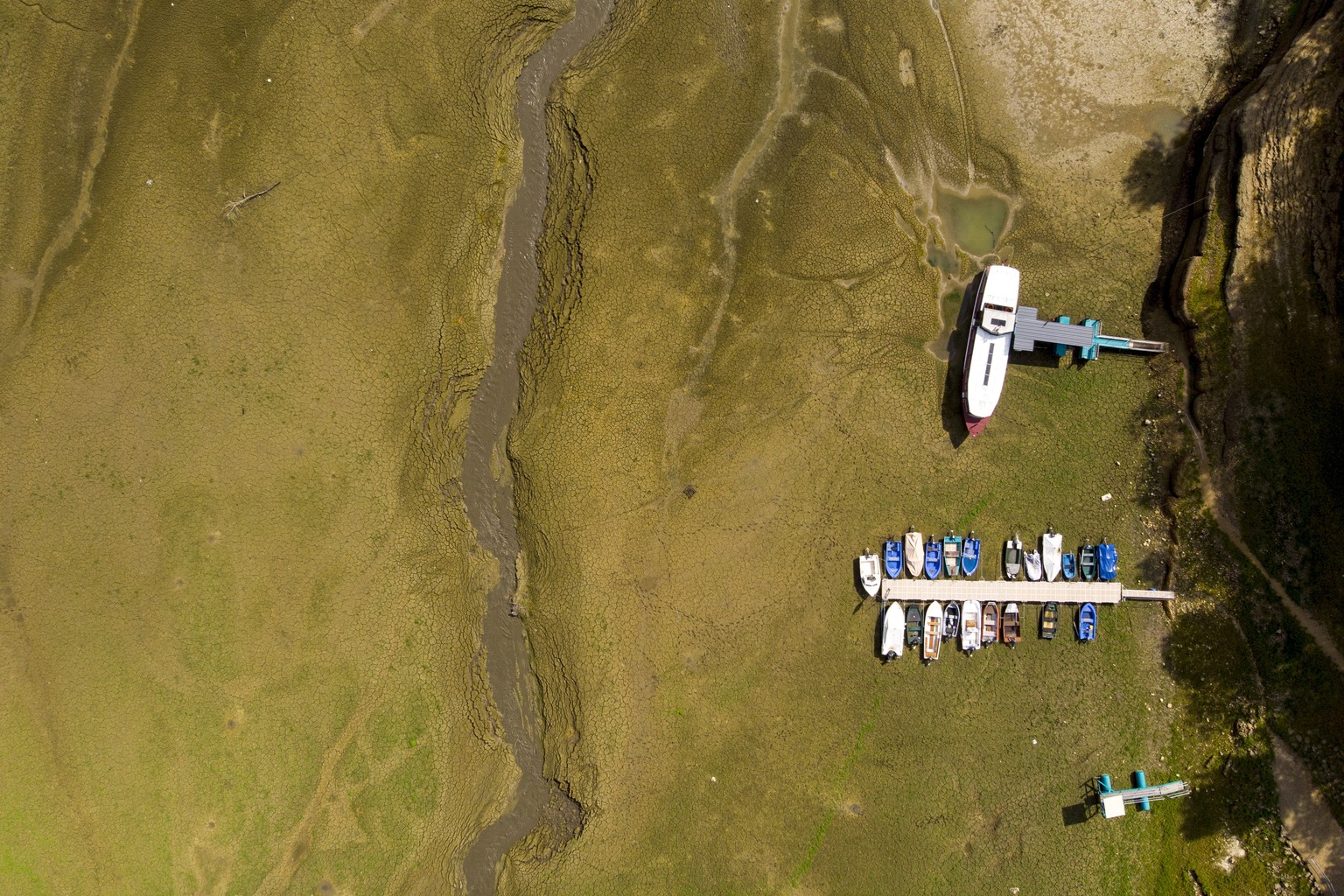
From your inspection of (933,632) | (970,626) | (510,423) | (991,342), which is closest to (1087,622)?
(970,626)

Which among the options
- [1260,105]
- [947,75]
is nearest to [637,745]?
[947,75]

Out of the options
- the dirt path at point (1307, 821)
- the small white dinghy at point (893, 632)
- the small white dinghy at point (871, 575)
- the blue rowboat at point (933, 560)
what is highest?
the blue rowboat at point (933, 560)

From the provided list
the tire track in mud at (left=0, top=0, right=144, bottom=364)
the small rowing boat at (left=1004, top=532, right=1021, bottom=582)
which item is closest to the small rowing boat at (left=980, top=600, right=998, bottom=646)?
the small rowing boat at (left=1004, top=532, right=1021, bottom=582)

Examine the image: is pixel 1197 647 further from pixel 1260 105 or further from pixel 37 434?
pixel 37 434

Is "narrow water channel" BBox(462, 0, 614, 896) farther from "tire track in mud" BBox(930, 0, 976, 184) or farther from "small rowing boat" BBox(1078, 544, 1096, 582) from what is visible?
→ "small rowing boat" BBox(1078, 544, 1096, 582)

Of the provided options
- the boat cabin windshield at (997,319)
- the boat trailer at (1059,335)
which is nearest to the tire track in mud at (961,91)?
the boat cabin windshield at (997,319)

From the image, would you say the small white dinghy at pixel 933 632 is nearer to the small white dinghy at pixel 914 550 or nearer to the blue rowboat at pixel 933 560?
the blue rowboat at pixel 933 560
